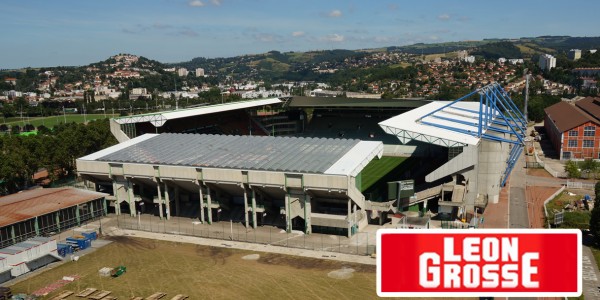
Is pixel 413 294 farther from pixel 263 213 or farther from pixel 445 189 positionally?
pixel 445 189

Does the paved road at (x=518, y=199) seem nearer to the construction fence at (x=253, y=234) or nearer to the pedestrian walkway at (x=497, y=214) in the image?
the pedestrian walkway at (x=497, y=214)

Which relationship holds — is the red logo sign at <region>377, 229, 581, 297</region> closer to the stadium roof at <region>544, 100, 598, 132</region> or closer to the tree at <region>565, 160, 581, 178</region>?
the tree at <region>565, 160, 581, 178</region>

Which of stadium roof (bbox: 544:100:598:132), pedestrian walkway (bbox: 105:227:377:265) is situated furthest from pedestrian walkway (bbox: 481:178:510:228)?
stadium roof (bbox: 544:100:598:132)

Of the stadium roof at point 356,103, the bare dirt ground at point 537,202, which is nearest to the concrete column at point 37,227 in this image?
the bare dirt ground at point 537,202

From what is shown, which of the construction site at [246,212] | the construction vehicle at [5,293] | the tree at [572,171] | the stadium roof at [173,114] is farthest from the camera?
the stadium roof at [173,114]

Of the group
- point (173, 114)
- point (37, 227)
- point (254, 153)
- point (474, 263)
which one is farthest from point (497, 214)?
point (173, 114)

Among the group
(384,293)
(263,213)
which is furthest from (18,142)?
(384,293)
